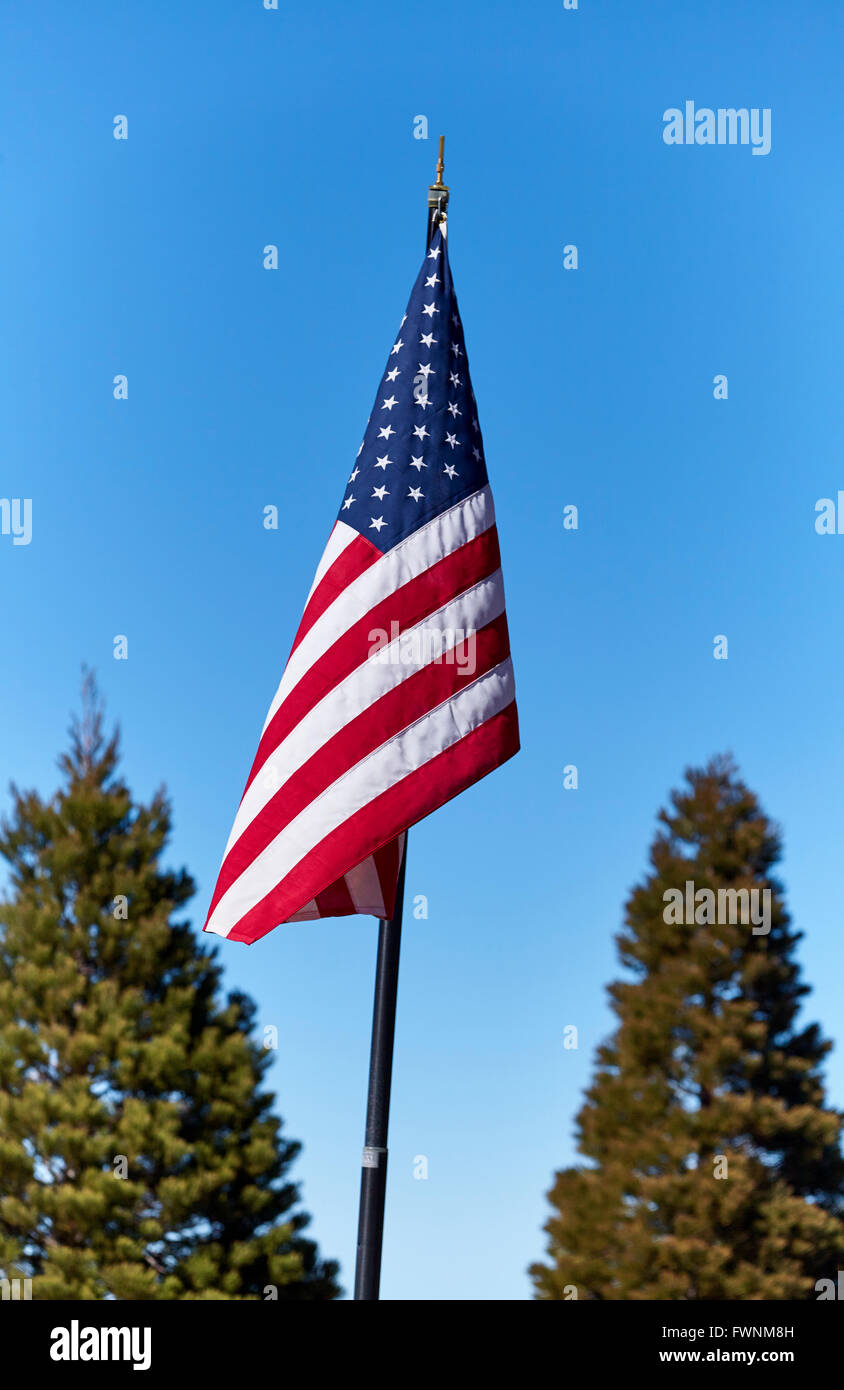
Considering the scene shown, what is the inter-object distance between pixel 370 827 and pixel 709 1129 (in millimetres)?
21371

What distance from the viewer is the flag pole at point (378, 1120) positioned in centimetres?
443

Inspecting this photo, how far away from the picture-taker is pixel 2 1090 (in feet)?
70.6

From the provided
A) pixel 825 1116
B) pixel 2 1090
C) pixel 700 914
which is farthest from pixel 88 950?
pixel 825 1116

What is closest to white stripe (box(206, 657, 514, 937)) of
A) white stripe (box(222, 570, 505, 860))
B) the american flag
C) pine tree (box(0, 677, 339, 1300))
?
the american flag

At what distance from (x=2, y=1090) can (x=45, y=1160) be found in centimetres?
139

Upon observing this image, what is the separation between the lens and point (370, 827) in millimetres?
5102

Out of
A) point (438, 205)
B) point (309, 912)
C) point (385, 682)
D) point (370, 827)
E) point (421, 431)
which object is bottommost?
point (309, 912)

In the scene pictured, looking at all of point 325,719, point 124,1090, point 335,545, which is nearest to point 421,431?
point 335,545

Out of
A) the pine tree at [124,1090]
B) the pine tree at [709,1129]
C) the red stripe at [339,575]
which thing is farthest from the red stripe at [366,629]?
the pine tree at [709,1129]

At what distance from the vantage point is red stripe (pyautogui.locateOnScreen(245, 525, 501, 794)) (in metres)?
5.27

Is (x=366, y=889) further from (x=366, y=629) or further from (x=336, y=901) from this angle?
(x=366, y=629)

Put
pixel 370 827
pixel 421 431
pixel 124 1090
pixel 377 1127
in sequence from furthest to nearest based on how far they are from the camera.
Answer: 1. pixel 124 1090
2. pixel 421 431
3. pixel 370 827
4. pixel 377 1127

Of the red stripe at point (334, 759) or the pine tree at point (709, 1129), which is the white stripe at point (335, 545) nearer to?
the red stripe at point (334, 759)
